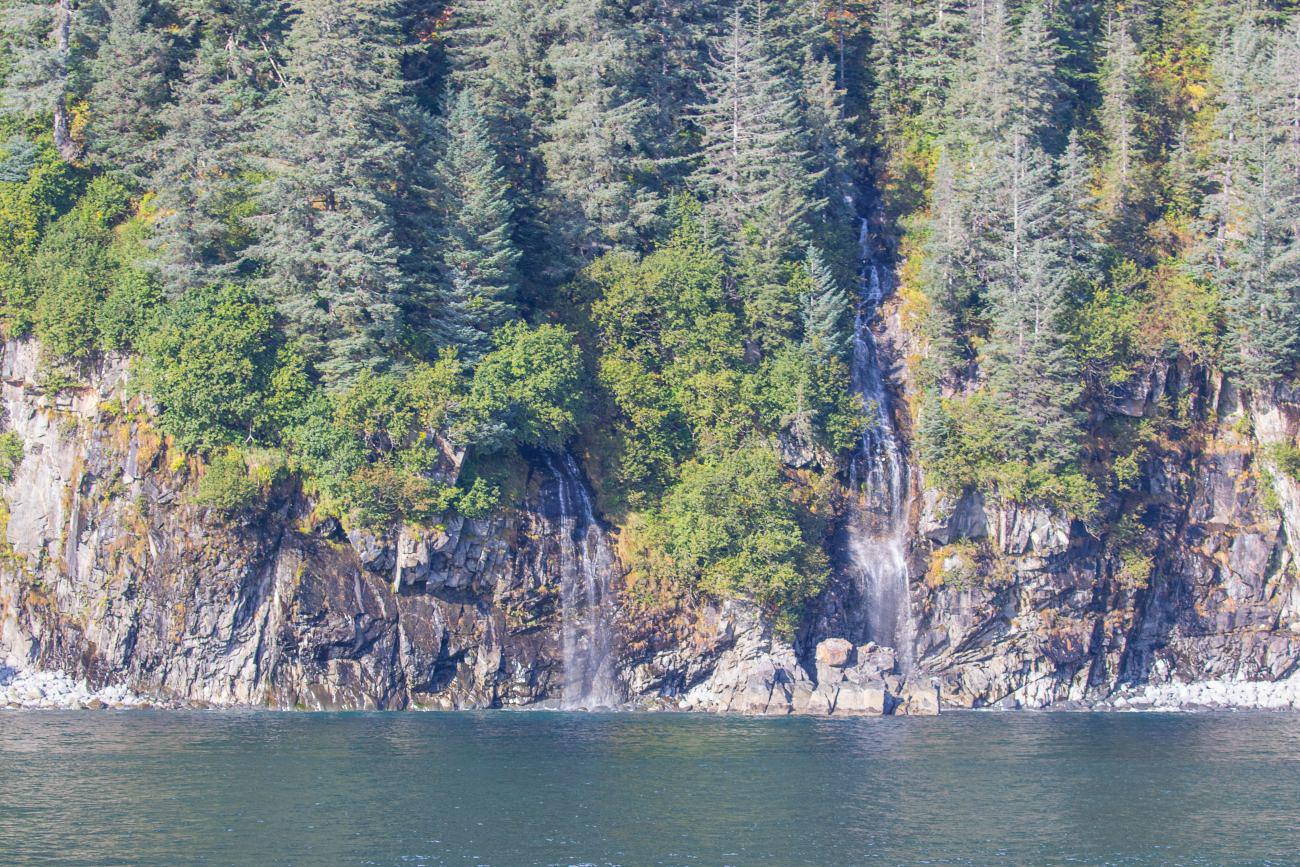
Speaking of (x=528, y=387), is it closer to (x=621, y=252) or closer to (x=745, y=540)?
(x=621, y=252)

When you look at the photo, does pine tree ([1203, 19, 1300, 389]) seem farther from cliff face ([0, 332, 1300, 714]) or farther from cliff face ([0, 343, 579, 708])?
cliff face ([0, 343, 579, 708])

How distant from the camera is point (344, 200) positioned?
219 feet

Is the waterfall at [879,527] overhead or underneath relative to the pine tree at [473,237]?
underneath

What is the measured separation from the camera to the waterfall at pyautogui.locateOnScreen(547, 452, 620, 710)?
6538 cm

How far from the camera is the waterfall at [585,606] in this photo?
214 feet

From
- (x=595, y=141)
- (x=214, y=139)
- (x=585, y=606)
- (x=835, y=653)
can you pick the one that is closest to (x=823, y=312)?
(x=595, y=141)

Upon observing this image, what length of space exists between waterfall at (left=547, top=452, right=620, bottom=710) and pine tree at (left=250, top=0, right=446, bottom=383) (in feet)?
35.7

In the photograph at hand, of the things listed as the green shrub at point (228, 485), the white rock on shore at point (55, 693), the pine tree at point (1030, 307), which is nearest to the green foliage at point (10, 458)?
the white rock on shore at point (55, 693)

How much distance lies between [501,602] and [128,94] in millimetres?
29774

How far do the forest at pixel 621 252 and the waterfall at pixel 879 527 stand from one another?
3.99ft

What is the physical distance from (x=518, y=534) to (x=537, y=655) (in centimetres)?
532

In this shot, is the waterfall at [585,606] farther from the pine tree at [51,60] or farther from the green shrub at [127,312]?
the pine tree at [51,60]

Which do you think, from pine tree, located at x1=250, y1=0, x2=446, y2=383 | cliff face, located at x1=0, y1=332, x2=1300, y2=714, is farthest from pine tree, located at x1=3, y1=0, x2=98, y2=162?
cliff face, located at x1=0, y1=332, x2=1300, y2=714

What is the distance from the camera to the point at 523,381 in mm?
64812
